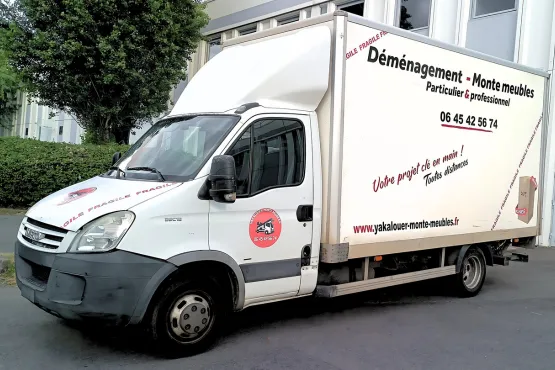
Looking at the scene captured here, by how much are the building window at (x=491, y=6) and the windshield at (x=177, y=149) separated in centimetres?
1078

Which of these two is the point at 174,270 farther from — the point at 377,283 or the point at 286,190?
the point at 377,283

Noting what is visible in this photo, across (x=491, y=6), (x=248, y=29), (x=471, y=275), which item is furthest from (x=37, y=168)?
(x=491, y=6)

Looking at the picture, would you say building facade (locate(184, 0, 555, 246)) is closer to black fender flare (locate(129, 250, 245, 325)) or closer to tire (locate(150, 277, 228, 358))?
black fender flare (locate(129, 250, 245, 325))

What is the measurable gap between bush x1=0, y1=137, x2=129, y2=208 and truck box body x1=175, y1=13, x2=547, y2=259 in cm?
836

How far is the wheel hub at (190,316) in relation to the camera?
457cm

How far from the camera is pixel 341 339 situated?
17.4 ft

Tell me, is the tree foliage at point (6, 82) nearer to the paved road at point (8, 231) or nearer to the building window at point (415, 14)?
the paved road at point (8, 231)

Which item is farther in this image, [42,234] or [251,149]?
[251,149]

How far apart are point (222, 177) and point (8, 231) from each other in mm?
7481

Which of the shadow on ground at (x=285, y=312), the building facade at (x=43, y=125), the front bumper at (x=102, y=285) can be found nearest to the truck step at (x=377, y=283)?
the shadow on ground at (x=285, y=312)

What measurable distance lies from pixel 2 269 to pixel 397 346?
5589mm

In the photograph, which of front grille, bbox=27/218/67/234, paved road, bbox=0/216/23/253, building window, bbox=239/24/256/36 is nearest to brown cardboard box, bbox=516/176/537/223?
front grille, bbox=27/218/67/234

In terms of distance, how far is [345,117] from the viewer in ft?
18.0

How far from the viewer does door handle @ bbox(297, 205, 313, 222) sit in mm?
5242
